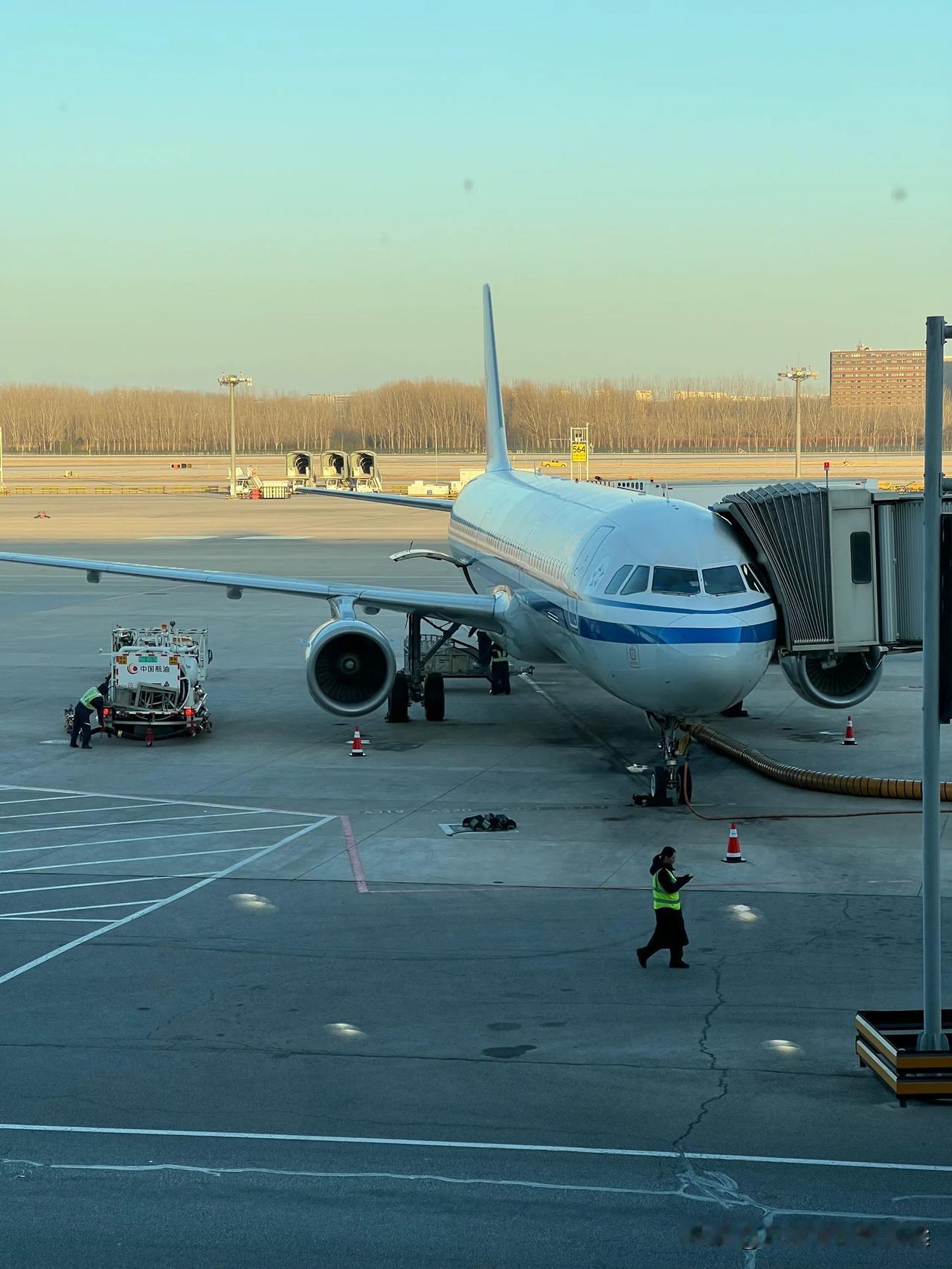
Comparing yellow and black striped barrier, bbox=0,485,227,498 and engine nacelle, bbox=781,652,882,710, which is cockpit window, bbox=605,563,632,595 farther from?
yellow and black striped barrier, bbox=0,485,227,498

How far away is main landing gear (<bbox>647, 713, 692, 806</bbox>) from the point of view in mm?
22953

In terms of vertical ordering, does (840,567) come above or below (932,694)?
above

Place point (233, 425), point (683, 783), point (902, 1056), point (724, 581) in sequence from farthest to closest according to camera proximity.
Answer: point (233, 425)
point (683, 783)
point (724, 581)
point (902, 1056)

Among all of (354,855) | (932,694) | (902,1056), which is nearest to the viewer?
(902,1056)

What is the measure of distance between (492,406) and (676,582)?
917 inches

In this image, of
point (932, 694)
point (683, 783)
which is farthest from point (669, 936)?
point (683, 783)

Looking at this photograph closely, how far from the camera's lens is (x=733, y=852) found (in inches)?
778

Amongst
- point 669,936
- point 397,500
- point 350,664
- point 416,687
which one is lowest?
point 669,936

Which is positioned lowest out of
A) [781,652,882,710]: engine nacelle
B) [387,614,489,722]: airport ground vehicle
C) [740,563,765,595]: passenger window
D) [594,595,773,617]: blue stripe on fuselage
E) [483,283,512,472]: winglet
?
[387,614,489,722]: airport ground vehicle

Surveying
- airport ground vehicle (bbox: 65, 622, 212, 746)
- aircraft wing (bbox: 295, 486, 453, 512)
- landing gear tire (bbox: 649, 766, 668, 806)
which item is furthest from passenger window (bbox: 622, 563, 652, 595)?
aircraft wing (bbox: 295, 486, 453, 512)

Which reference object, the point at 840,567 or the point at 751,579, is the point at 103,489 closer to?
the point at 751,579

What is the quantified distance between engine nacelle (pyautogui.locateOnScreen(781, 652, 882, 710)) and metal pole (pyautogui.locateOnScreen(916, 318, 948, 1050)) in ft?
41.6

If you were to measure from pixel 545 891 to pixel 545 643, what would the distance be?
9.92 meters

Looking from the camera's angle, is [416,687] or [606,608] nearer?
[606,608]
